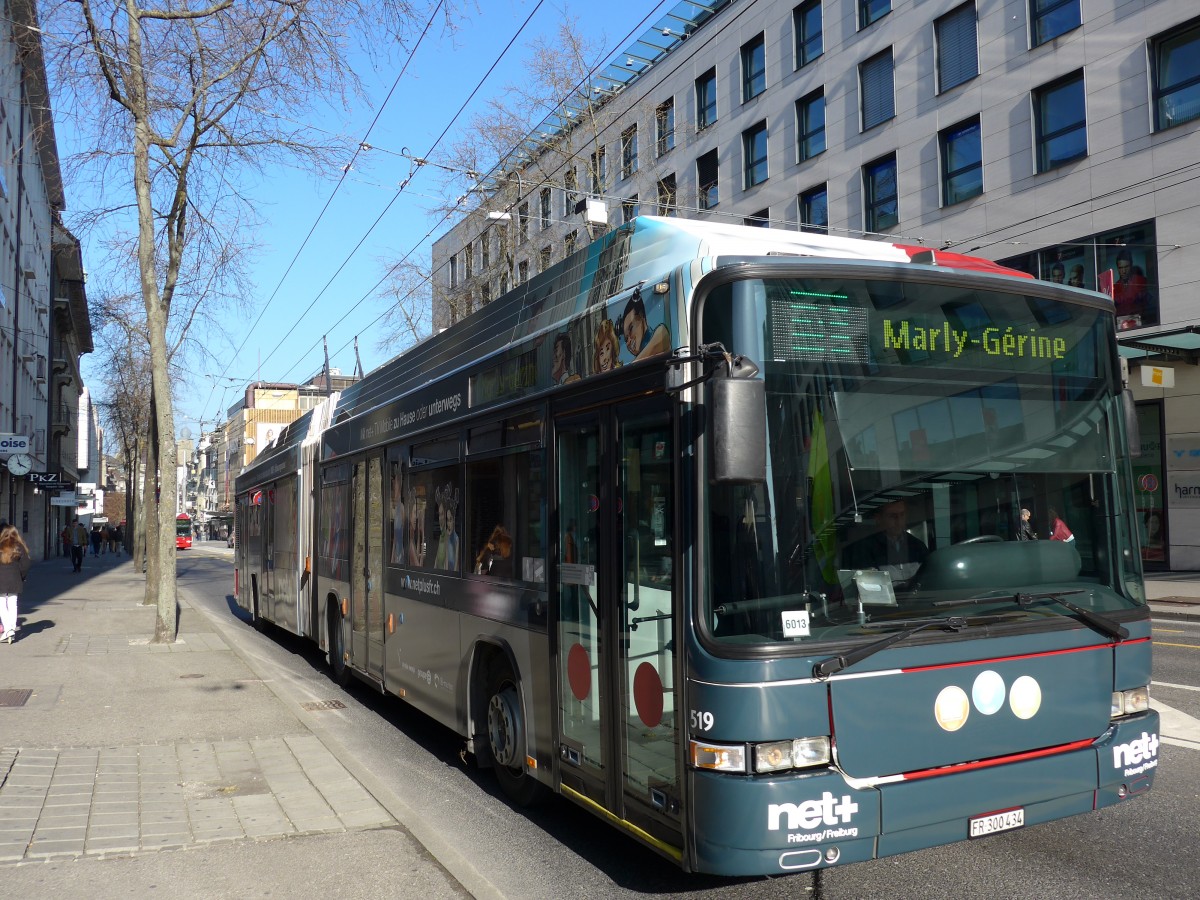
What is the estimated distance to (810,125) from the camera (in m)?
30.3

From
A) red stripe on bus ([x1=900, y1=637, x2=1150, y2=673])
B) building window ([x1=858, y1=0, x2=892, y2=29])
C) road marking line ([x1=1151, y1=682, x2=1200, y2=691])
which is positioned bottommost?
road marking line ([x1=1151, y1=682, x2=1200, y2=691])

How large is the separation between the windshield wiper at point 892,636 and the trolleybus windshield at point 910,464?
44 mm

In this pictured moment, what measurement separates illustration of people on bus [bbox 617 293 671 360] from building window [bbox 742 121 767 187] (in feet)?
92.4

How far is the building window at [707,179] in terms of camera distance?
1331 inches

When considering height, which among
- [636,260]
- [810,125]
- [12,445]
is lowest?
[636,260]

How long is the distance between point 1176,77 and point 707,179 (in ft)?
51.7

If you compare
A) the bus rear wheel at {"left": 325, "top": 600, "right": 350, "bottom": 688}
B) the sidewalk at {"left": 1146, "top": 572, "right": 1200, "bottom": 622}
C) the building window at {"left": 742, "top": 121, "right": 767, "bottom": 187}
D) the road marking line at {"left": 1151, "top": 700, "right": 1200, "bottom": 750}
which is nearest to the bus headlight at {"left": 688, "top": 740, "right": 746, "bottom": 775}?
the road marking line at {"left": 1151, "top": 700, "right": 1200, "bottom": 750}

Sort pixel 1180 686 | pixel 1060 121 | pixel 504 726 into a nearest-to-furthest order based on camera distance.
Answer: pixel 504 726 → pixel 1180 686 → pixel 1060 121

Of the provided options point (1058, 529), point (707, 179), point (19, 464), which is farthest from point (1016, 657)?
point (707, 179)

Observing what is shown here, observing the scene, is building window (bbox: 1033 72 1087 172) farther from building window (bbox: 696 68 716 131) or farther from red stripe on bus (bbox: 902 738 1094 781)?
red stripe on bus (bbox: 902 738 1094 781)

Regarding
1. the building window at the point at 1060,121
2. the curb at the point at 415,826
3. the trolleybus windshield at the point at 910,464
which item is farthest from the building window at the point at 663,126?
the trolleybus windshield at the point at 910,464

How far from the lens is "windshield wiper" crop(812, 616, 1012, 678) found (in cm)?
405

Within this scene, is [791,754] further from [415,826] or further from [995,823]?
[415,826]

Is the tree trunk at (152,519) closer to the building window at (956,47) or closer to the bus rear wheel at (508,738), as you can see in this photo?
the bus rear wheel at (508,738)
